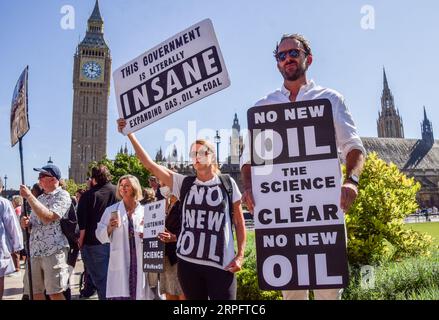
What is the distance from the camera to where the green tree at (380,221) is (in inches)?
250

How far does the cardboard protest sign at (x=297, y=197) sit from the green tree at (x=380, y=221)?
4451 millimetres

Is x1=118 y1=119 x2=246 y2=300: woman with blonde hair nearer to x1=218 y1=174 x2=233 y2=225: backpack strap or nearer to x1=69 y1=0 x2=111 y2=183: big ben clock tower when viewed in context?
x1=218 y1=174 x2=233 y2=225: backpack strap

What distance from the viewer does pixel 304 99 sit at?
254 centimetres

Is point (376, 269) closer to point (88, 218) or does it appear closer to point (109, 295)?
point (109, 295)

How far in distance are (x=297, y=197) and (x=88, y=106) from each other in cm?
10089

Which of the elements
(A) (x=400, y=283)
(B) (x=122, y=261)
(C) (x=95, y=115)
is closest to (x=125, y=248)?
(B) (x=122, y=261)

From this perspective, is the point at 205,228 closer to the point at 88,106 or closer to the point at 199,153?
the point at 199,153

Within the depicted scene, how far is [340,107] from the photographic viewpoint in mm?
2486

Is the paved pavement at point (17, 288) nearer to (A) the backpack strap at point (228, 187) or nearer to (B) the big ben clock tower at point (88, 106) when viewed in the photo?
(A) the backpack strap at point (228, 187)

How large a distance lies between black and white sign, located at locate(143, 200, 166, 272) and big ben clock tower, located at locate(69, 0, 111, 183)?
9500 centimetres

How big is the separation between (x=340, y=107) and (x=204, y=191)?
1.25 metres

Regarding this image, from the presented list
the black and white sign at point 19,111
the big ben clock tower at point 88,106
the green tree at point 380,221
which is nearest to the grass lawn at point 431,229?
the green tree at point 380,221

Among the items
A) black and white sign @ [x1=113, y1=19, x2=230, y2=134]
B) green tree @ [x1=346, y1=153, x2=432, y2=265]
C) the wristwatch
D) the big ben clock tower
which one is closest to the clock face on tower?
the big ben clock tower
